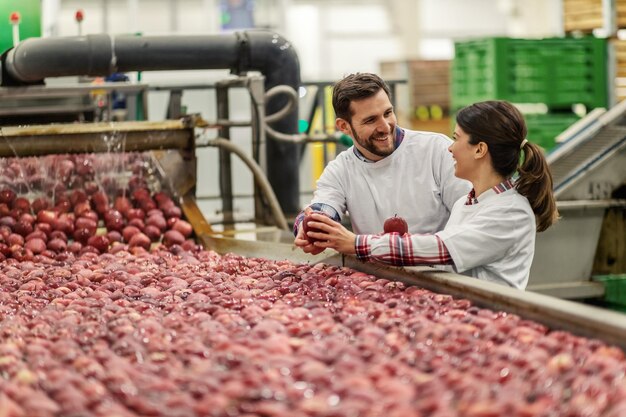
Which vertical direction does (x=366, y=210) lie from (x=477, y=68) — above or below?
below

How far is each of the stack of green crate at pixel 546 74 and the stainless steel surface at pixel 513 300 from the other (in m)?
5.23

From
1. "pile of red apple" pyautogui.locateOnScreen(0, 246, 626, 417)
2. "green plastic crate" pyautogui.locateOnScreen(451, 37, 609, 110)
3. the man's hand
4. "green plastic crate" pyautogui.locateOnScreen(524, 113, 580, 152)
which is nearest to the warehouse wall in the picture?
"green plastic crate" pyautogui.locateOnScreen(451, 37, 609, 110)

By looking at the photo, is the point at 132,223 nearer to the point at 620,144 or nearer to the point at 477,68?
the point at 620,144

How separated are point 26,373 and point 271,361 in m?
0.55

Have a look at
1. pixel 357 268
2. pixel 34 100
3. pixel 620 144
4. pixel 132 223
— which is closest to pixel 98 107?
pixel 34 100

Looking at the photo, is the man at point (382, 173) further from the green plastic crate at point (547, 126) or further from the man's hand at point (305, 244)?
the green plastic crate at point (547, 126)

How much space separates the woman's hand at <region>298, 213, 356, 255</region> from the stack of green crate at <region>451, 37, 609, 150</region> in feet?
18.2

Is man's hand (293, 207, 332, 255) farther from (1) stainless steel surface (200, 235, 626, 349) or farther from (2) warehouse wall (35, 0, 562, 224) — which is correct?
(2) warehouse wall (35, 0, 562, 224)

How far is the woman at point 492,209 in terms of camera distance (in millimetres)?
3006

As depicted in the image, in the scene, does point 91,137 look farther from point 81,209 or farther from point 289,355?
point 289,355

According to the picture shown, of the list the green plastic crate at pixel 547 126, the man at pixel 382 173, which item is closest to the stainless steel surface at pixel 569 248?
the man at pixel 382 173

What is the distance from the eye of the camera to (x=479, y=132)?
3.07 metres

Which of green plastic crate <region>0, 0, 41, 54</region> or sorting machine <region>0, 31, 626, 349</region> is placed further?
green plastic crate <region>0, 0, 41, 54</region>

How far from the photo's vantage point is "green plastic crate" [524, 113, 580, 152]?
337 inches
